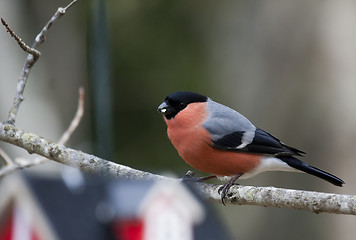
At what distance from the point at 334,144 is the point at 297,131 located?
0.25 metres

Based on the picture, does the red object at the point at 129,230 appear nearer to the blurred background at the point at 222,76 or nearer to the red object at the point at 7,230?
the red object at the point at 7,230

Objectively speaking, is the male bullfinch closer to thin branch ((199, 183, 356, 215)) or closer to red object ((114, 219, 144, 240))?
thin branch ((199, 183, 356, 215))

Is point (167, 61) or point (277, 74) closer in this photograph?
point (277, 74)

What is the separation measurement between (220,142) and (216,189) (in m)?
0.22

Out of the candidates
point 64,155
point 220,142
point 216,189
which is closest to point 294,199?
point 216,189

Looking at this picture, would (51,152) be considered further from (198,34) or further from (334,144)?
(198,34)

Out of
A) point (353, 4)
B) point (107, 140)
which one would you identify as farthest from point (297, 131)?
point (107, 140)

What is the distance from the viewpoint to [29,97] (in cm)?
536

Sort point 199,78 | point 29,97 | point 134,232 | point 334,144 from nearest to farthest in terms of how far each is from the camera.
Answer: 1. point 134,232
2. point 334,144
3. point 29,97
4. point 199,78

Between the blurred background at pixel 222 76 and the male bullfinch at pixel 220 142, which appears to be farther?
the blurred background at pixel 222 76

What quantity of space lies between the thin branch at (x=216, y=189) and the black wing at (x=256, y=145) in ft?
0.60

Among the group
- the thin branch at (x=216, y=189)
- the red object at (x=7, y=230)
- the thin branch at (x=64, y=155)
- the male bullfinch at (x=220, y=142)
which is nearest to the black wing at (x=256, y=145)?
the male bullfinch at (x=220, y=142)

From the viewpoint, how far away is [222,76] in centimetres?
527

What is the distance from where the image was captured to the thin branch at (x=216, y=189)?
1.64 m
